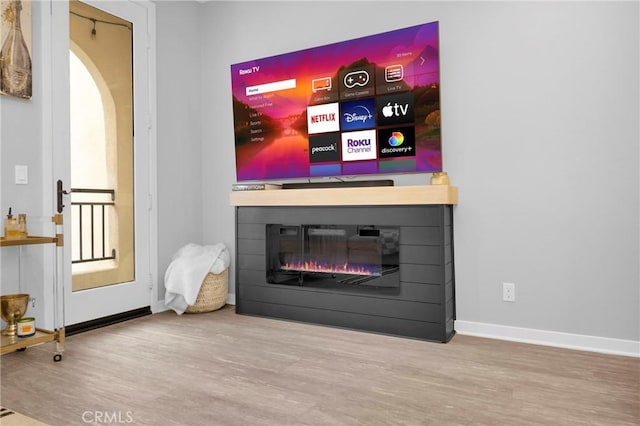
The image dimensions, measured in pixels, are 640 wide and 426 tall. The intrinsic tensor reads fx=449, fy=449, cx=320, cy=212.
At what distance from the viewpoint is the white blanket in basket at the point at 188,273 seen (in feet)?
11.6

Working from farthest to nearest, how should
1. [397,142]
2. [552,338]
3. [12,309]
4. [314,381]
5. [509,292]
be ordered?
[397,142] → [509,292] → [552,338] → [12,309] → [314,381]

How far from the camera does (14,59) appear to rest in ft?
9.20

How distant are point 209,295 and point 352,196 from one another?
Result: 1468 mm

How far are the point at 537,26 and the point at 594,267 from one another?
1.50 m

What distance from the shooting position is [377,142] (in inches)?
128

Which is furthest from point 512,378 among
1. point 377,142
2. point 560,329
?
point 377,142

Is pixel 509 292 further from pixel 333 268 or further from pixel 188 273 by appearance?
pixel 188 273

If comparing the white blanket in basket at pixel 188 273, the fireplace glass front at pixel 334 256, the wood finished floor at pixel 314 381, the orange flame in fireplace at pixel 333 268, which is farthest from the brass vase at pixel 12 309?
the orange flame in fireplace at pixel 333 268

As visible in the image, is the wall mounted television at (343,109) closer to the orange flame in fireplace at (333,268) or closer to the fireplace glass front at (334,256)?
the fireplace glass front at (334,256)

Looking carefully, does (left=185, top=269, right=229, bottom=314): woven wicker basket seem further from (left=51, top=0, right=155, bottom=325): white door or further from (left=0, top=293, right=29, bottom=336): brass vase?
(left=0, top=293, right=29, bottom=336): brass vase

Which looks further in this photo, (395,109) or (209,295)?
(209,295)

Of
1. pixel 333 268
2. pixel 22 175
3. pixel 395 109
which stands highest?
pixel 395 109

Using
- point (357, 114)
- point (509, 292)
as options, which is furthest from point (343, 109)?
point (509, 292)

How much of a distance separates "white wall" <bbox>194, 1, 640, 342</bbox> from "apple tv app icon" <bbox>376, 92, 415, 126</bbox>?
0.24m
